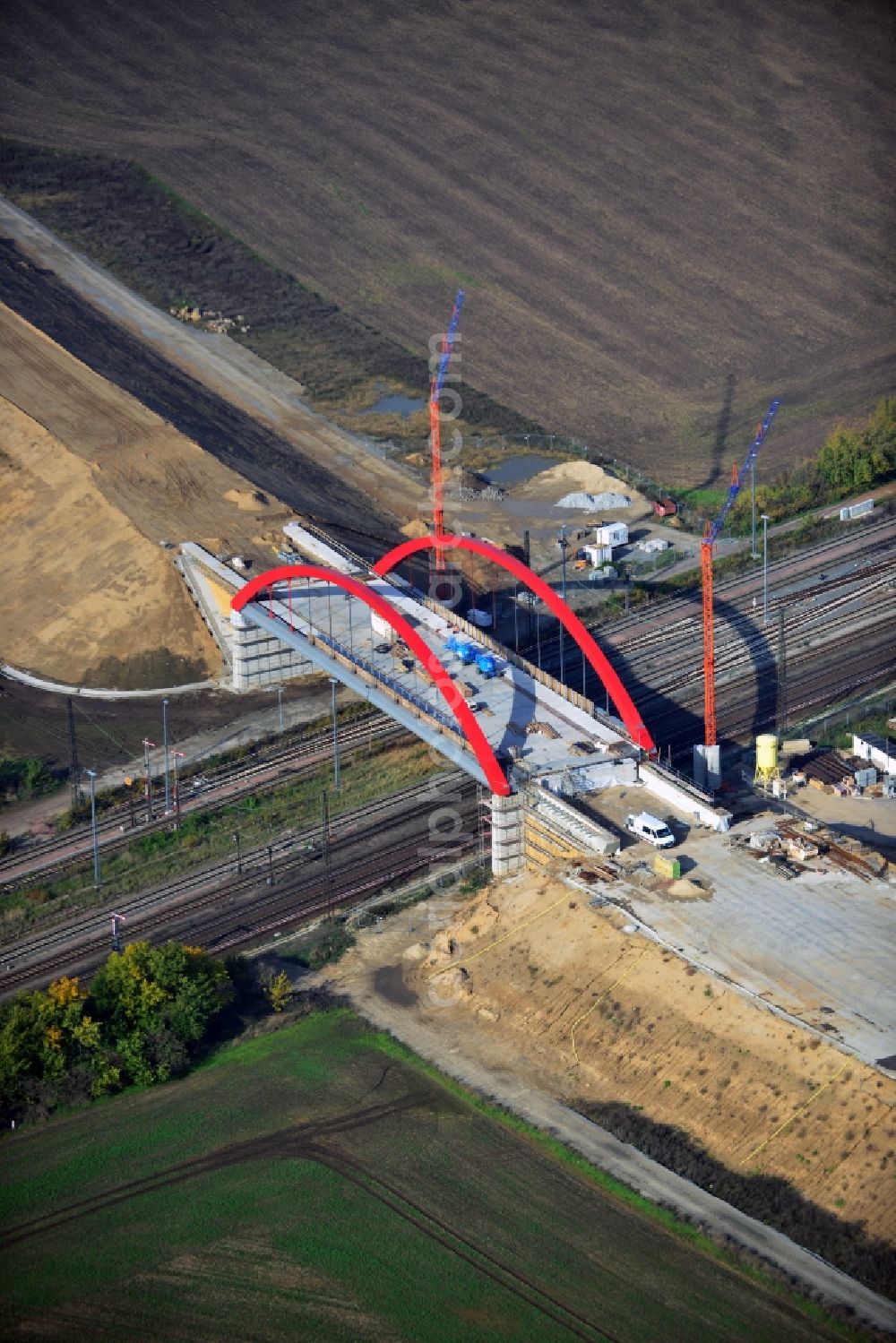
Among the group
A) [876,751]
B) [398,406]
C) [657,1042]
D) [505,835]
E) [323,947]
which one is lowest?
[398,406]

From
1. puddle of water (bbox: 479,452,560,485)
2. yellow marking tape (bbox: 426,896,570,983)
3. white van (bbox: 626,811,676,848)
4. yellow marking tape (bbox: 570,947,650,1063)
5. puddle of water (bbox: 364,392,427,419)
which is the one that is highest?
white van (bbox: 626,811,676,848)

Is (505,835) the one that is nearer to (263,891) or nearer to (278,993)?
(263,891)

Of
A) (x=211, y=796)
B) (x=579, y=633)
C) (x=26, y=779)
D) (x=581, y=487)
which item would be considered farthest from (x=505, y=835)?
(x=581, y=487)

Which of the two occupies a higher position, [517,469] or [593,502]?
[593,502]

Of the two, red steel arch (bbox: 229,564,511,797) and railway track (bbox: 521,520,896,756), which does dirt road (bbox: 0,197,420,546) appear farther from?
red steel arch (bbox: 229,564,511,797)

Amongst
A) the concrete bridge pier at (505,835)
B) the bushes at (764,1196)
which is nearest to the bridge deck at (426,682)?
the concrete bridge pier at (505,835)

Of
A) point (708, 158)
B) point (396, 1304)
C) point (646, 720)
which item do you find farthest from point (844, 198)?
point (396, 1304)

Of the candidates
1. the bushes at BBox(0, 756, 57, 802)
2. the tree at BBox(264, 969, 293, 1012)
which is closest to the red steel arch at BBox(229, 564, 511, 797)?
the tree at BBox(264, 969, 293, 1012)
